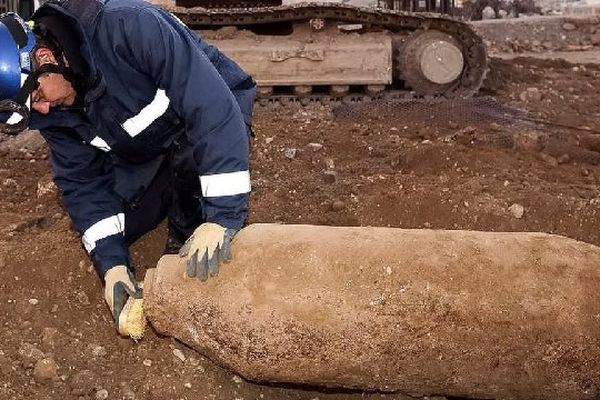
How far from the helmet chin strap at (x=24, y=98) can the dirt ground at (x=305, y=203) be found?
1.04 meters

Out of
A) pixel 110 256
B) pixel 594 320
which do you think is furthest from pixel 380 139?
pixel 594 320

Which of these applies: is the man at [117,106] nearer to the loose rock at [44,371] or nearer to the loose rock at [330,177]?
the loose rock at [44,371]

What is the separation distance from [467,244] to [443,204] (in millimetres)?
1936

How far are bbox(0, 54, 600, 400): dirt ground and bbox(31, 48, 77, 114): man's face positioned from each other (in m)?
1.08

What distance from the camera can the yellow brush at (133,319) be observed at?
11.5ft

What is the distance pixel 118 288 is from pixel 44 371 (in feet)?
1.56

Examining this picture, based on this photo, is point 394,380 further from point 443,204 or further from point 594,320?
point 443,204

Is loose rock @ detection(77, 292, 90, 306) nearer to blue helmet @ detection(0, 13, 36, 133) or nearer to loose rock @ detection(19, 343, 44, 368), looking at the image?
loose rock @ detection(19, 343, 44, 368)

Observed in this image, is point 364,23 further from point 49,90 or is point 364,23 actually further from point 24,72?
point 24,72

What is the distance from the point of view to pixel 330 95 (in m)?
8.59

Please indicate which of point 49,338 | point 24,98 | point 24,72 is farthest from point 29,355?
point 24,72

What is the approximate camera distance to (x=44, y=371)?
3.45 metres

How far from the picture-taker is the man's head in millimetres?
3184

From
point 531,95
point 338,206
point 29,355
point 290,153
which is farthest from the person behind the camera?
point 531,95
